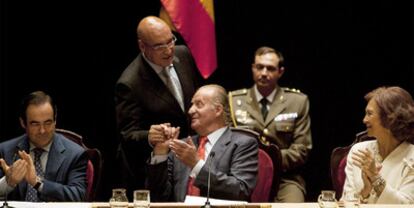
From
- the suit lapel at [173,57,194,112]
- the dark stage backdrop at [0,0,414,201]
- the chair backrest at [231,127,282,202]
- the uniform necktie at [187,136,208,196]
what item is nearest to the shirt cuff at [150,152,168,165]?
the uniform necktie at [187,136,208,196]

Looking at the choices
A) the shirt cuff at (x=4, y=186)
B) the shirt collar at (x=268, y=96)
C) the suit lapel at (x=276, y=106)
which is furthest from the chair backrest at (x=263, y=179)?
the shirt cuff at (x=4, y=186)

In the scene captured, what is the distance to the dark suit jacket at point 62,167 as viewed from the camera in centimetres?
554

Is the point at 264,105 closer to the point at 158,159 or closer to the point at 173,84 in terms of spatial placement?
the point at 173,84

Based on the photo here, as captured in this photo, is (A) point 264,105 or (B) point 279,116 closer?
(B) point 279,116

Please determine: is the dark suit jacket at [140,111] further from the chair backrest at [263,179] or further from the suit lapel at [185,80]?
the chair backrest at [263,179]

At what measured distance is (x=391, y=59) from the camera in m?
7.66

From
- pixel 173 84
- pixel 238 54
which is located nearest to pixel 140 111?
pixel 173 84

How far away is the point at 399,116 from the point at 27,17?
3.15 meters

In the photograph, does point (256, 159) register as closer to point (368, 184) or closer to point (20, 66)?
point (368, 184)

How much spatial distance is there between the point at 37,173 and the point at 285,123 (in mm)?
1993

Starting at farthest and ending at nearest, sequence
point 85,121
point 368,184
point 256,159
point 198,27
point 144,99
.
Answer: point 85,121 < point 198,27 < point 144,99 < point 256,159 < point 368,184

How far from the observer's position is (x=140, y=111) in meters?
6.23

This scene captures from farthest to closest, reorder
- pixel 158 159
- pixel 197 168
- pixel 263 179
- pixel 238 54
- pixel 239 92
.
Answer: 1. pixel 238 54
2. pixel 239 92
3. pixel 263 179
4. pixel 158 159
5. pixel 197 168

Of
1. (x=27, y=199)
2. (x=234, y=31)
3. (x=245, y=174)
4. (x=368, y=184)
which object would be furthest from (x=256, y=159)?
(x=234, y=31)
